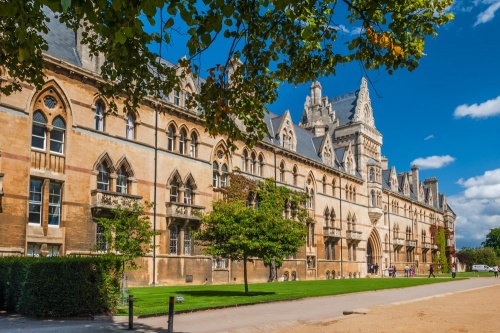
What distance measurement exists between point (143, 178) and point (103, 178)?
2.81 metres

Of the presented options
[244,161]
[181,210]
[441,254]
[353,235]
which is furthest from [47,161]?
[441,254]

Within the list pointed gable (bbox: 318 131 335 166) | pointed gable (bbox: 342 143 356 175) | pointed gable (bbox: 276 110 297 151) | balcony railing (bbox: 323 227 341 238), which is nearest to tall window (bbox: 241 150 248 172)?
pointed gable (bbox: 276 110 297 151)

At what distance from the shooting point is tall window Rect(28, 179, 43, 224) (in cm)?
2481

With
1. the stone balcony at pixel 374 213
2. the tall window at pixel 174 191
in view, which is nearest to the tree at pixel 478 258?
the stone balcony at pixel 374 213

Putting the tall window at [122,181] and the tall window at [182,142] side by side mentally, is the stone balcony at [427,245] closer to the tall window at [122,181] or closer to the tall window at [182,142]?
the tall window at [182,142]

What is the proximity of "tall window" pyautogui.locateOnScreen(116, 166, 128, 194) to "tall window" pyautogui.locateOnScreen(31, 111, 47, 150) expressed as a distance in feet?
16.1

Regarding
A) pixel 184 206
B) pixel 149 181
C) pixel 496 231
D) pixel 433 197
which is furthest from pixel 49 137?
pixel 496 231

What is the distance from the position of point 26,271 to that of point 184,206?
664 inches

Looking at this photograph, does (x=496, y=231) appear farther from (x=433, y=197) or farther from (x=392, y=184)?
(x=392, y=184)

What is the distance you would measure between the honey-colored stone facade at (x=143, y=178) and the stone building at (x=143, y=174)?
0.06m

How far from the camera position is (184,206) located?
3278 centimetres

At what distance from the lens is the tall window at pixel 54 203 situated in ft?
84.0

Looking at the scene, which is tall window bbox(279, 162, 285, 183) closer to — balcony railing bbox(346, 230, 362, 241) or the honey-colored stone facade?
the honey-colored stone facade

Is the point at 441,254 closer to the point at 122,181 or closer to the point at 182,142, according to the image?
the point at 182,142
